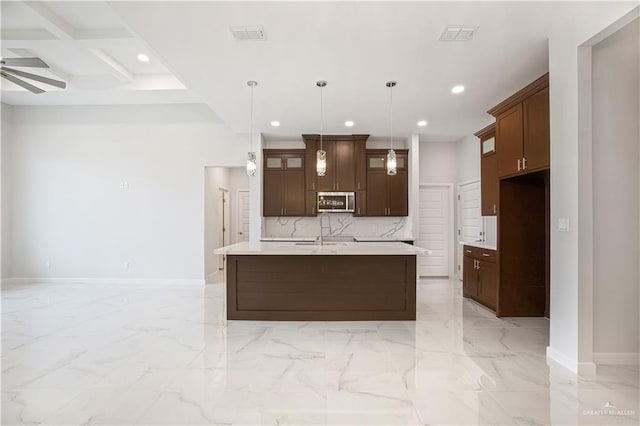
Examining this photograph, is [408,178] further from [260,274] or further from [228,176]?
[228,176]

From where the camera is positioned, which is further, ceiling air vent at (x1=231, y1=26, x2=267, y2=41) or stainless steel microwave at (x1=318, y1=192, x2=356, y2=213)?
stainless steel microwave at (x1=318, y1=192, x2=356, y2=213)

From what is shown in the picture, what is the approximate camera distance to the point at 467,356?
10.0 ft

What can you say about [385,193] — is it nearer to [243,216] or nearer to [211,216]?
[211,216]

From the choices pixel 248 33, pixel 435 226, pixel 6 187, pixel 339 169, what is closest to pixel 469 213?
pixel 435 226

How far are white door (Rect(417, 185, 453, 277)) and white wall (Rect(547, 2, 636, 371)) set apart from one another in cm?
402

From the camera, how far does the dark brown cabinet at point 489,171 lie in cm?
459

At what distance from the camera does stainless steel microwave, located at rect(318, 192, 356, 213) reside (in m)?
6.48

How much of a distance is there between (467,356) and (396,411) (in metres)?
1.22

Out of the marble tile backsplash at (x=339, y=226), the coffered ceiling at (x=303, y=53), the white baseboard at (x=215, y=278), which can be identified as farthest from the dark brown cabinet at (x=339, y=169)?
the white baseboard at (x=215, y=278)

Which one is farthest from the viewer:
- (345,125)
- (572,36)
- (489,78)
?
(345,125)

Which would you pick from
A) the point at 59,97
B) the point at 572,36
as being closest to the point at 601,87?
the point at 572,36

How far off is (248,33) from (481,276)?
14.0 feet

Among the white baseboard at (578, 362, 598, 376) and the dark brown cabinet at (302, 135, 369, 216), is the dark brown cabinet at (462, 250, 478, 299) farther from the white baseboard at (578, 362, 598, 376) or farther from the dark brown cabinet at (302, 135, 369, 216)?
the white baseboard at (578, 362, 598, 376)

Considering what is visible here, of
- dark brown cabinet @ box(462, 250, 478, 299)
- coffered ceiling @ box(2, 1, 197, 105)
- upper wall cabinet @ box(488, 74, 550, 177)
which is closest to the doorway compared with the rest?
coffered ceiling @ box(2, 1, 197, 105)
